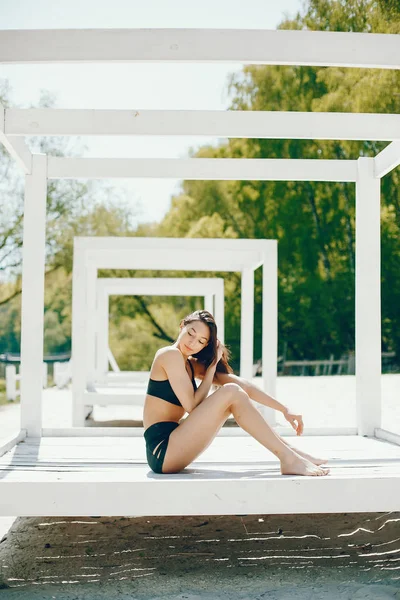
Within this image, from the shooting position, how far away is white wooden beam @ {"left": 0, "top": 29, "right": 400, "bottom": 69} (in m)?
3.71

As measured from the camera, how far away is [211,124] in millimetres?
4828

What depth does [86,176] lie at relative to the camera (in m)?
6.46

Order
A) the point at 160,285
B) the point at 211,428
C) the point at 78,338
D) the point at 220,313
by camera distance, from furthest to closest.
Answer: the point at 160,285 < the point at 220,313 < the point at 78,338 < the point at 211,428

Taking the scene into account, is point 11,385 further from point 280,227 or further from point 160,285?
point 280,227

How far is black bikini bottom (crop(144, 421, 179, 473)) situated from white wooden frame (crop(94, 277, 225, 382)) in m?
8.47

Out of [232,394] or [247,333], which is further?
[247,333]

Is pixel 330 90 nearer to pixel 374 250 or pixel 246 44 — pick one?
pixel 374 250

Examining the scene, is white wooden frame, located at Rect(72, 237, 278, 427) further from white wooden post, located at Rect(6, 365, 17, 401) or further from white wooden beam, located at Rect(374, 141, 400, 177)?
white wooden post, located at Rect(6, 365, 17, 401)

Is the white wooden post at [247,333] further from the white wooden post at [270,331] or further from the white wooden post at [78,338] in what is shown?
the white wooden post at [78,338]

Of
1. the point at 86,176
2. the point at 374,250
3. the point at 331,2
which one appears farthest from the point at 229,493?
the point at 331,2

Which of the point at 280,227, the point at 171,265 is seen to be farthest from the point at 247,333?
the point at 280,227

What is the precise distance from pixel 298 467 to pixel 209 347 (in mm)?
925

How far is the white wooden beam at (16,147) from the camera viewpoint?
15.6 feet

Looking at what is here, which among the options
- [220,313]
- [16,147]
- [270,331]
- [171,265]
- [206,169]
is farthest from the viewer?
[220,313]
